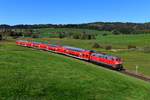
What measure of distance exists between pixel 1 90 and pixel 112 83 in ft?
38.1

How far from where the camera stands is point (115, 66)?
55.3 metres

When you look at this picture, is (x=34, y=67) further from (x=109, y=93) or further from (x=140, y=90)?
(x=140, y=90)

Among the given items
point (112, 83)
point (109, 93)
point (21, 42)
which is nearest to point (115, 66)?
point (112, 83)

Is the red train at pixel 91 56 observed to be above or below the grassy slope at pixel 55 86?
below

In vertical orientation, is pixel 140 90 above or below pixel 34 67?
below

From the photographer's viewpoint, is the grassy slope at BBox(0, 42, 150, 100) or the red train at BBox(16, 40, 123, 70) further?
the red train at BBox(16, 40, 123, 70)

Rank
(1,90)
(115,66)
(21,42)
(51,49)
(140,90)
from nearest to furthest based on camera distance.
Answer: (1,90) < (140,90) < (115,66) < (51,49) < (21,42)

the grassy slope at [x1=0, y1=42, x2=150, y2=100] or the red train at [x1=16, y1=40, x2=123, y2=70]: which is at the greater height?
the grassy slope at [x1=0, y1=42, x2=150, y2=100]

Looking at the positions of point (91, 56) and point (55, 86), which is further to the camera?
point (91, 56)

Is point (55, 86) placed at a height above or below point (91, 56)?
above

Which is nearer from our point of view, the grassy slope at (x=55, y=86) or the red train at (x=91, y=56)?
the grassy slope at (x=55, y=86)

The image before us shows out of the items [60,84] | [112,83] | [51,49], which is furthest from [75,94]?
[51,49]

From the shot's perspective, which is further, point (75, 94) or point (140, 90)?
point (140, 90)

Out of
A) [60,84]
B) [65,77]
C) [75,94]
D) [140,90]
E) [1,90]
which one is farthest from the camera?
[140,90]
